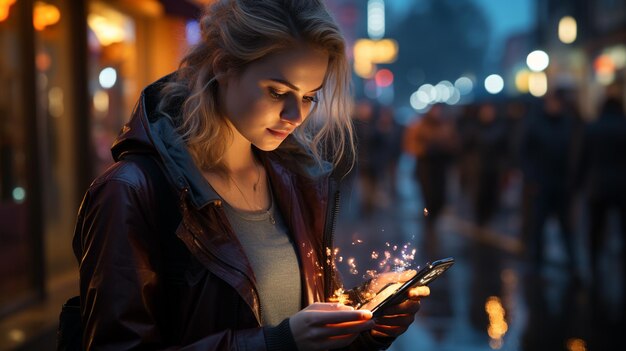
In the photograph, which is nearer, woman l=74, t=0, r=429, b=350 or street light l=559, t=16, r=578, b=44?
woman l=74, t=0, r=429, b=350

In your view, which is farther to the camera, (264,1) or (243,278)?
(264,1)

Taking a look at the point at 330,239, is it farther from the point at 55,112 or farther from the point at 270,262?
the point at 55,112

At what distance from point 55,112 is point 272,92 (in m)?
7.25

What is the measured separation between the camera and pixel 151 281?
1.82 metres

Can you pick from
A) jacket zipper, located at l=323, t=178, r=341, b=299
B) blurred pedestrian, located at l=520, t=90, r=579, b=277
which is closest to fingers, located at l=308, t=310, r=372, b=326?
jacket zipper, located at l=323, t=178, r=341, b=299

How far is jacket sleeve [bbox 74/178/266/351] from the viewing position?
5.80ft

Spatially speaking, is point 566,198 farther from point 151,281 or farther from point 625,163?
point 151,281

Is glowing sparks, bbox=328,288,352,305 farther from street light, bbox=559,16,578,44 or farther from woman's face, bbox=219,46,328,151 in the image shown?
street light, bbox=559,16,578,44

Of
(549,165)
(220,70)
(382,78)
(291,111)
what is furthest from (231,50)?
(382,78)

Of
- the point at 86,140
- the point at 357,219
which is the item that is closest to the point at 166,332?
the point at 86,140

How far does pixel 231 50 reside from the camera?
2.01 meters

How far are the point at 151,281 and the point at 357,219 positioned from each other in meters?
12.7

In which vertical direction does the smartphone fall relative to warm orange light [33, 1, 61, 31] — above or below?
below

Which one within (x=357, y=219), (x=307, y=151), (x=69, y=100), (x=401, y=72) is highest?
(x=401, y=72)
